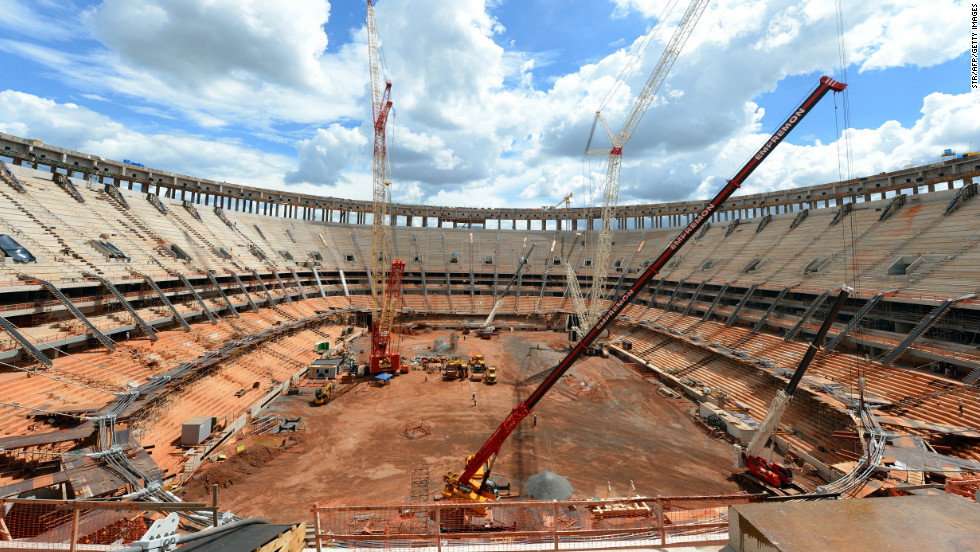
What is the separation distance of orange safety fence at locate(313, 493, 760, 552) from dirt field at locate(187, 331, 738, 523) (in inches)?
154

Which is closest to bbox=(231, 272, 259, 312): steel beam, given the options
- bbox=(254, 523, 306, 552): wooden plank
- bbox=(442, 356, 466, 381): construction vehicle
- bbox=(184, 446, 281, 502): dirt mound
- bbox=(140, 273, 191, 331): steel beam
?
bbox=(140, 273, 191, 331): steel beam

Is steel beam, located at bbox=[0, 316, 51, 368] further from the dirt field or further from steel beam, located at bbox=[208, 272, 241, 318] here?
steel beam, located at bbox=[208, 272, 241, 318]

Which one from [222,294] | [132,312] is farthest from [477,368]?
[132,312]

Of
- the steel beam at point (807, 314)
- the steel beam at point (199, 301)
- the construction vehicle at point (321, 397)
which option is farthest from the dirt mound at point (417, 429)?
the steel beam at point (807, 314)

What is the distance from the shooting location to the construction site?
11227 mm

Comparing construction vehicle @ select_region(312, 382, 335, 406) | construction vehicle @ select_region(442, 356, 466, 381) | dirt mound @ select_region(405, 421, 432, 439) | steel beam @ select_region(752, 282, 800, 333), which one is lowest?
dirt mound @ select_region(405, 421, 432, 439)

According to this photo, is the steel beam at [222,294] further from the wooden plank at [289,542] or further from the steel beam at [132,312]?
the wooden plank at [289,542]

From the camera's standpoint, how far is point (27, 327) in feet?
93.5

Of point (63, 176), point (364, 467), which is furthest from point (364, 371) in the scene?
point (63, 176)

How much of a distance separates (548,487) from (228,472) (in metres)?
18.7

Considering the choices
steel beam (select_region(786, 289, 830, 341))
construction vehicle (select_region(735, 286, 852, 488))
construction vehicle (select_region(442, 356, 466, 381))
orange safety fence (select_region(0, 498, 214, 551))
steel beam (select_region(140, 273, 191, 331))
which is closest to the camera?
orange safety fence (select_region(0, 498, 214, 551))

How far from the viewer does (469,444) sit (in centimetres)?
2750

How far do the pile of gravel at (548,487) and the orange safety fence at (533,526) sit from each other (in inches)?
37.4

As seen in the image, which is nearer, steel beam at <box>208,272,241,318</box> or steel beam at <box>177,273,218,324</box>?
steel beam at <box>177,273,218,324</box>
